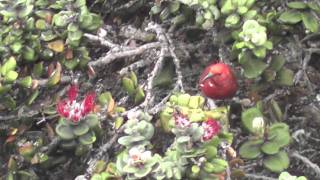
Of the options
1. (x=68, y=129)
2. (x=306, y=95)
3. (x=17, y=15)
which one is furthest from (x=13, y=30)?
(x=306, y=95)

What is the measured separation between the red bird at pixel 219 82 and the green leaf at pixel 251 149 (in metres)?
0.16

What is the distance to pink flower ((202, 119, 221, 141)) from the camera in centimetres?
145

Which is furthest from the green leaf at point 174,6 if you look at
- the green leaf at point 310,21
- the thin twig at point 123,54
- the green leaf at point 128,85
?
the green leaf at point 310,21

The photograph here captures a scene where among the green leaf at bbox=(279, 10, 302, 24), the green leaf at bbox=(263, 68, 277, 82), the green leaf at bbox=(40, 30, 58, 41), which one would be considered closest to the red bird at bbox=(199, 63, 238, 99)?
the green leaf at bbox=(263, 68, 277, 82)

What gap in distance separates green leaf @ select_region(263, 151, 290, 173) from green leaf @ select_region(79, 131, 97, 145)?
0.42 metres

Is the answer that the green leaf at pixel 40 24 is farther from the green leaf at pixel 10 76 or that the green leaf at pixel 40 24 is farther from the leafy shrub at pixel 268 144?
the leafy shrub at pixel 268 144

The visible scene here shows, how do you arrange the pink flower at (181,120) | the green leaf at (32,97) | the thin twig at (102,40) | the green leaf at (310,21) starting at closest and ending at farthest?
the pink flower at (181,120) → the green leaf at (310,21) → the green leaf at (32,97) → the thin twig at (102,40)

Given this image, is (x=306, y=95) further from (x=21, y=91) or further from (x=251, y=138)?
(x=21, y=91)

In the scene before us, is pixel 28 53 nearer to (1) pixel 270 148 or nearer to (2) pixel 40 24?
(2) pixel 40 24

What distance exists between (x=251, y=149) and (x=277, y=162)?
7 cm

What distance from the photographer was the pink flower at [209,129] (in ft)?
4.75

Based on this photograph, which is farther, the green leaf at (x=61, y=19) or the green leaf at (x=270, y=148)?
the green leaf at (x=61, y=19)

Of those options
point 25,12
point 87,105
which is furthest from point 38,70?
point 87,105

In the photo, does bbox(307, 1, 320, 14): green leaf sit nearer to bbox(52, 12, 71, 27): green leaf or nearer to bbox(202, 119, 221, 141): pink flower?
bbox(202, 119, 221, 141): pink flower
